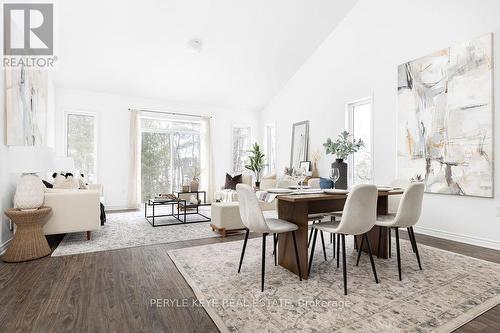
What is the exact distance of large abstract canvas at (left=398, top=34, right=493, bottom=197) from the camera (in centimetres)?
332

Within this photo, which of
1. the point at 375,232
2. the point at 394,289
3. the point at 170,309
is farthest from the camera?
the point at 375,232

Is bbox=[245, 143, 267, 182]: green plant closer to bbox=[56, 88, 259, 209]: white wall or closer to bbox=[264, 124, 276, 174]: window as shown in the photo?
bbox=[264, 124, 276, 174]: window

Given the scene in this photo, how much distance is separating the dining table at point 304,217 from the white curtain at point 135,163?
493 cm

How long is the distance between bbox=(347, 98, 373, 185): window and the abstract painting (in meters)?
5.19

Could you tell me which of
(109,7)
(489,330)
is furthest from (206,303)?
(109,7)

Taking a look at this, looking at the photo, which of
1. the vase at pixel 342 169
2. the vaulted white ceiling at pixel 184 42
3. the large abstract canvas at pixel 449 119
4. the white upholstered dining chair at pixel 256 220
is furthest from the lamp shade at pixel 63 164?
the large abstract canvas at pixel 449 119

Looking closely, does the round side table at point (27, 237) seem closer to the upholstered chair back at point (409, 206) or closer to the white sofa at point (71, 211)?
the white sofa at point (71, 211)

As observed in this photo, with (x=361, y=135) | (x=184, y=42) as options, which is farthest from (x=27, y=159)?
(x=361, y=135)

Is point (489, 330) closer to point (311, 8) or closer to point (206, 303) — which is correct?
point (206, 303)

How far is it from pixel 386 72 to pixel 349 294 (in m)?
3.88

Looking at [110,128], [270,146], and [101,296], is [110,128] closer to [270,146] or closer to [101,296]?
[270,146]

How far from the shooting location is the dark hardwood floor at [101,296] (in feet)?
5.46

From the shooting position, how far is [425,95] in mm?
3967

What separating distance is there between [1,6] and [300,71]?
A: 5.37 meters
